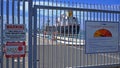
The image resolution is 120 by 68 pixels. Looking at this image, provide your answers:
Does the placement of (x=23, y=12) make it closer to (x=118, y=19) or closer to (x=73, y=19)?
(x=73, y=19)

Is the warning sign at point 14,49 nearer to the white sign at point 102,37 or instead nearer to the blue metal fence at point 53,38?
the blue metal fence at point 53,38

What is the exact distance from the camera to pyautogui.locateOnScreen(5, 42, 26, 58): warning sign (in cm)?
608

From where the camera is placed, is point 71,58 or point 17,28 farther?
point 71,58

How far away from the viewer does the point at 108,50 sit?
802 cm

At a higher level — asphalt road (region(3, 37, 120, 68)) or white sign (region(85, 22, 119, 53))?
white sign (region(85, 22, 119, 53))

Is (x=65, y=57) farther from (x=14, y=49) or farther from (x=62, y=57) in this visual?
(x=14, y=49)

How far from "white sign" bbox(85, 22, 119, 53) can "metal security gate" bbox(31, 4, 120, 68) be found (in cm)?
15

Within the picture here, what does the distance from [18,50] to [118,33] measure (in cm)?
358

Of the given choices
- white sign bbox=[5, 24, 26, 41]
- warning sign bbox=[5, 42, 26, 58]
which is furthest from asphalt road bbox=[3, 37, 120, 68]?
white sign bbox=[5, 24, 26, 41]

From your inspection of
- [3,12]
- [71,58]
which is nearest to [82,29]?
[71,58]

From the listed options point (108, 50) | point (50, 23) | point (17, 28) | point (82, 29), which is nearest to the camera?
point (17, 28)

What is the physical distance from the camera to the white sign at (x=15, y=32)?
605cm

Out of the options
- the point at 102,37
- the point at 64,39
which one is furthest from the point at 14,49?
the point at 102,37

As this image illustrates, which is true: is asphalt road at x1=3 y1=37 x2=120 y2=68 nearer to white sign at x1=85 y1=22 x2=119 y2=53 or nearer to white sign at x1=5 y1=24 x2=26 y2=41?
white sign at x1=85 y1=22 x2=119 y2=53
